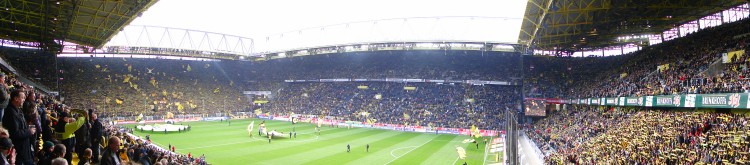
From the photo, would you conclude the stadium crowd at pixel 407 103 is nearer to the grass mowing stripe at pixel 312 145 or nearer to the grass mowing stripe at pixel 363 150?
the grass mowing stripe at pixel 312 145

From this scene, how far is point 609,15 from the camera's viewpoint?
3075 cm

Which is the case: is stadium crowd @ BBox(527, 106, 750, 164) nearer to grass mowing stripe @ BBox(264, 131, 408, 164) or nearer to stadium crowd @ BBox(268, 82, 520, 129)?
grass mowing stripe @ BBox(264, 131, 408, 164)

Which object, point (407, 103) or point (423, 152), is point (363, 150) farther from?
point (407, 103)

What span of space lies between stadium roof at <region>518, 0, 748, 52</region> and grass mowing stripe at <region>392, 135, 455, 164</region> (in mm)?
12766

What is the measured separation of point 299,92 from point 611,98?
5249 centimetres

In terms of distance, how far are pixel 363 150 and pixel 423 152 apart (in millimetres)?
5037

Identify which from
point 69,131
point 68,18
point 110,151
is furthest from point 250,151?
point 110,151

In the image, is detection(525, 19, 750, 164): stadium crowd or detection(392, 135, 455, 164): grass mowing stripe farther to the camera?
detection(392, 135, 455, 164): grass mowing stripe

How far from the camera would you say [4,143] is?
4656mm

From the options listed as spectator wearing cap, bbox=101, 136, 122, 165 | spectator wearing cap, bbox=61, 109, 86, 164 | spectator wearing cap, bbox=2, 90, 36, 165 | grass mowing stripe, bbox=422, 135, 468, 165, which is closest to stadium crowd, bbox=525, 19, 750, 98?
grass mowing stripe, bbox=422, 135, 468, 165

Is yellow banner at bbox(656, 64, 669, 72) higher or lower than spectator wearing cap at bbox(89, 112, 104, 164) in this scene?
higher

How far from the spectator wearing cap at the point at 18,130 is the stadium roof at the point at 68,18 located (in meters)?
23.3

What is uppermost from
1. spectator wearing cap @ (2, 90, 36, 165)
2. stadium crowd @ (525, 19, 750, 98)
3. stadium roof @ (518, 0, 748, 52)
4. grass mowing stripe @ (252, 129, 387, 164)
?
stadium roof @ (518, 0, 748, 52)

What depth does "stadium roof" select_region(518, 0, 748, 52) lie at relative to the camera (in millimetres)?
27094
